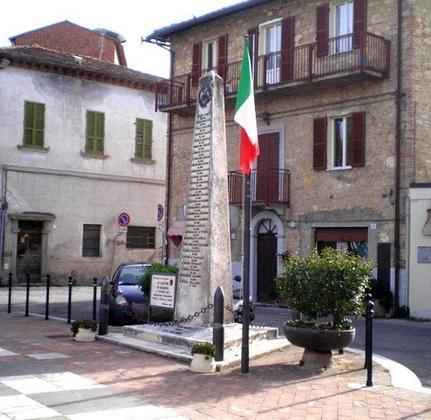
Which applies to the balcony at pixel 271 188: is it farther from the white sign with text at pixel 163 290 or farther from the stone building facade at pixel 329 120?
the white sign with text at pixel 163 290

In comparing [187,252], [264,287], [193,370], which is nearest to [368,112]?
[264,287]

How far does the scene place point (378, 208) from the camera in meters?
18.4

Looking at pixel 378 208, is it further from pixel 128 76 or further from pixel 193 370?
pixel 128 76

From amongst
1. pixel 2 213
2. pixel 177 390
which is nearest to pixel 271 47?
pixel 2 213

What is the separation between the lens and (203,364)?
837 cm

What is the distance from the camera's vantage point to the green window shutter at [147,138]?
103 ft

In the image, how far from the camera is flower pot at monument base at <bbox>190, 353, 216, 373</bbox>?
838 centimetres

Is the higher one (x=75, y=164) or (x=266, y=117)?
(x=266, y=117)

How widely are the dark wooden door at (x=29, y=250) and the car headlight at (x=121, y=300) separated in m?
14.9

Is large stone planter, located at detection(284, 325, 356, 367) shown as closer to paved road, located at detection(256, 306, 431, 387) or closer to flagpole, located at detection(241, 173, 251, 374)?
flagpole, located at detection(241, 173, 251, 374)

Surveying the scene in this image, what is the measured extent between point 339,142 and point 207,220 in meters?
10.3

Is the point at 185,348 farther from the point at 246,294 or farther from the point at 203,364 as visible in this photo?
the point at 246,294

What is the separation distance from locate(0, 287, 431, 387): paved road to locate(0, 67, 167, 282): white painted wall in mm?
3867

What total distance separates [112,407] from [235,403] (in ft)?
4.08
